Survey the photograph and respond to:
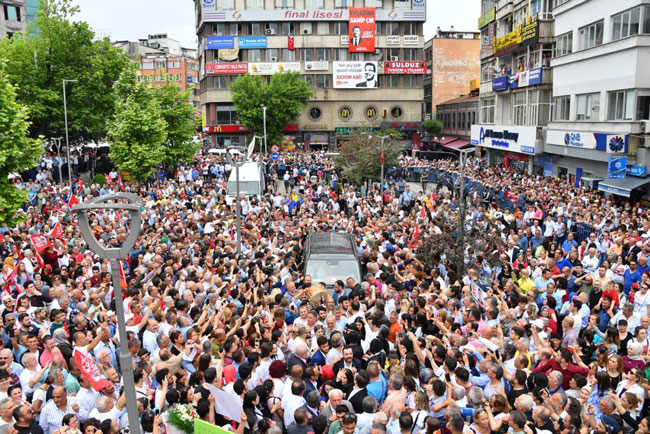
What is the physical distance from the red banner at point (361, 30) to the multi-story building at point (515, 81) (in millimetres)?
17052

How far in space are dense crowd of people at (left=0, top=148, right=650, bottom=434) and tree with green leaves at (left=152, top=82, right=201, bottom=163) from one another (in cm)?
2264

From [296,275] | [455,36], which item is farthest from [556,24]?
[455,36]

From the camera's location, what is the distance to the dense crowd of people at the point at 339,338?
6.61 m

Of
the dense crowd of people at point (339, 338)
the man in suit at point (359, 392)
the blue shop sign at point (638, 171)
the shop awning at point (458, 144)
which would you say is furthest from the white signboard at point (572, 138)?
the man in suit at point (359, 392)

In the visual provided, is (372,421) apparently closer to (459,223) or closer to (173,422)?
(173,422)

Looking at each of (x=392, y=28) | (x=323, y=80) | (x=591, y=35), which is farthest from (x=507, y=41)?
(x=323, y=80)

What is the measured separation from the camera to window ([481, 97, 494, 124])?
46.8 metres

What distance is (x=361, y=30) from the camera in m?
63.8

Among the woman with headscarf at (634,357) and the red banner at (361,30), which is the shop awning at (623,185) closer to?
the woman with headscarf at (634,357)

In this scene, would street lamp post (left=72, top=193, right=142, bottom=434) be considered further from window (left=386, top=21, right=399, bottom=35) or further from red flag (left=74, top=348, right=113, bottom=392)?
window (left=386, top=21, right=399, bottom=35)

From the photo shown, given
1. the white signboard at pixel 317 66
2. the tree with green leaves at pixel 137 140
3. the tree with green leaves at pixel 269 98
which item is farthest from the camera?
the white signboard at pixel 317 66

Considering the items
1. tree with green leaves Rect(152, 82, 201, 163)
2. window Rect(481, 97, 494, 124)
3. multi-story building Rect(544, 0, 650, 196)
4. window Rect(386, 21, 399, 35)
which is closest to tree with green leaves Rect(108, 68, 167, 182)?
tree with green leaves Rect(152, 82, 201, 163)

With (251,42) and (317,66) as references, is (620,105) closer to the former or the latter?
(317,66)

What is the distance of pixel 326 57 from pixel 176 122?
28933mm
